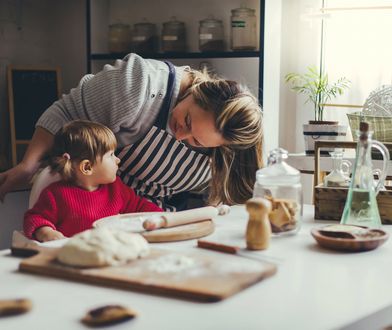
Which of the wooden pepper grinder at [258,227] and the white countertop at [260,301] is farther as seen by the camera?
the wooden pepper grinder at [258,227]

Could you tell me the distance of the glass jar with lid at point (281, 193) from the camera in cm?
138

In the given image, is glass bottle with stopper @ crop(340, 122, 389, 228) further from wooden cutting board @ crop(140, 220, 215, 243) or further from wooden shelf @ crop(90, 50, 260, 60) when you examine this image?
wooden shelf @ crop(90, 50, 260, 60)

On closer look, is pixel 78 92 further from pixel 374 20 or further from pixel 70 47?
pixel 70 47

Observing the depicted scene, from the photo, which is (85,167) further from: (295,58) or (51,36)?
(51,36)

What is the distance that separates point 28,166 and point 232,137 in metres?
0.66

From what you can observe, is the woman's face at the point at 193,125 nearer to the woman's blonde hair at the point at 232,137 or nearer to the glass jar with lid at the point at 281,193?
the woman's blonde hair at the point at 232,137

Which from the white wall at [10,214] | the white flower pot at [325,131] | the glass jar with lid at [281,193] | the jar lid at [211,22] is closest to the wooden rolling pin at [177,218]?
the glass jar with lid at [281,193]

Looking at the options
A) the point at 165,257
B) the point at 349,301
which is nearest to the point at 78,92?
the point at 165,257

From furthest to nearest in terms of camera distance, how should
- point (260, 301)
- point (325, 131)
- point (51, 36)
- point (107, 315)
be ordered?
point (51, 36), point (325, 131), point (260, 301), point (107, 315)

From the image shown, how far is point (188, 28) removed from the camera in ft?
11.6

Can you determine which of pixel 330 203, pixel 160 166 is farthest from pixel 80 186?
pixel 330 203

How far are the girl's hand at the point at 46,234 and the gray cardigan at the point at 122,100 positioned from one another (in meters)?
0.45

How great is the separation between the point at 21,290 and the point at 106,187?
103 cm

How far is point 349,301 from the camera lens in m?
0.96
